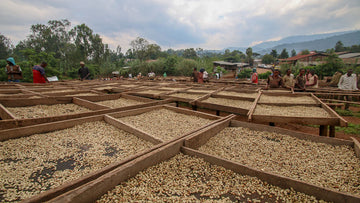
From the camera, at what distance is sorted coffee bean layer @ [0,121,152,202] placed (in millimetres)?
1413

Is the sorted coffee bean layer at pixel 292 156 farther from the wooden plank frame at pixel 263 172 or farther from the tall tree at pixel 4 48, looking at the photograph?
the tall tree at pixel 4 48

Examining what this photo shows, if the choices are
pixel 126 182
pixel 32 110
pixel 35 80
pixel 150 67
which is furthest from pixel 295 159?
pixel 150 67

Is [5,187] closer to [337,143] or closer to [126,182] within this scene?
[126,182]

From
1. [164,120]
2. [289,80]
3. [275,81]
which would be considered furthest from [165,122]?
[289,80]

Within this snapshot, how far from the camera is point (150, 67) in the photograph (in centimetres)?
2934

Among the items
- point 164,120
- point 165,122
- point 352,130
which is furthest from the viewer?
point 352,130

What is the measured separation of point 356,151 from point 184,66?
26.7 metres

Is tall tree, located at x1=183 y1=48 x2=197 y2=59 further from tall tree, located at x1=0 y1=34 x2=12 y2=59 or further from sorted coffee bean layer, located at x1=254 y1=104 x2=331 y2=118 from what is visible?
sorted coffee bean layer, located at x1=254 y1=104 x2=331 y2=118

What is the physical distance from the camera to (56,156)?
1.83 metres

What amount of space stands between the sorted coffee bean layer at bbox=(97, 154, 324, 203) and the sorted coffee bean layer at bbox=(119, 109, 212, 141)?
76cm

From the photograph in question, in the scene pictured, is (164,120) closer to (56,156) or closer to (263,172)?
(56,156)

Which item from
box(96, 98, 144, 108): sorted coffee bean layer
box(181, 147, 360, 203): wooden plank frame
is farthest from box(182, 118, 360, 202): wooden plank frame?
box(96, 98, 144, 108): sorted coffee bean layer

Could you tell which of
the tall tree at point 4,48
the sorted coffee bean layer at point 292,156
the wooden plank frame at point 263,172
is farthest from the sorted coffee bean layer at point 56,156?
the tall tree at point 4,48

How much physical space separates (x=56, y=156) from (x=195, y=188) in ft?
4.82
